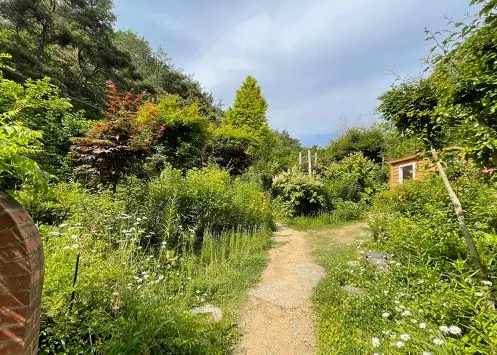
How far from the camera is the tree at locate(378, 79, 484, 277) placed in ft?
11.9

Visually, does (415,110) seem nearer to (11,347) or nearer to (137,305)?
(137,305)

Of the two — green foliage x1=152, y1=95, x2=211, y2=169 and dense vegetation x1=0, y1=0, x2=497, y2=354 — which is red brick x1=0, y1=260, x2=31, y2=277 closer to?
dense vegetation x1=0, y1=0, x2=497, y2=354

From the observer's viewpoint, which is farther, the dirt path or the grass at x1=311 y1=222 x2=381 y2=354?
the dirt path

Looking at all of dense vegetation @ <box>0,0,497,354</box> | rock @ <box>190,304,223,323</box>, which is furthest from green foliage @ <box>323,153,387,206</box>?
rock @ <box>190,304,223,323</box>

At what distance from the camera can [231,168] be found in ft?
40.8

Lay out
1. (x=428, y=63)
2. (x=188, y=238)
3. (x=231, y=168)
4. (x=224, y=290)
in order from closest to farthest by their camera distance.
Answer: (x=428, y=63), (x=224, y=290), (x=188, y=238), (x=231, y=168)

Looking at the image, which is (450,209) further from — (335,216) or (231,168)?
(231,168)

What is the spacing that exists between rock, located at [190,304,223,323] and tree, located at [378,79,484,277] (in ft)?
10.4

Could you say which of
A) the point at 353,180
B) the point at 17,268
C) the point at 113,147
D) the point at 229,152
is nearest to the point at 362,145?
the point at 353,180

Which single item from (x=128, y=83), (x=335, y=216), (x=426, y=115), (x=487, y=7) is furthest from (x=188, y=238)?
(x=128, y=83)

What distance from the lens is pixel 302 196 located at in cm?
1110

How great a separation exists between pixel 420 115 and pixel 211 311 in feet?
12.0

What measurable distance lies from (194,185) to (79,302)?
3.66 meters

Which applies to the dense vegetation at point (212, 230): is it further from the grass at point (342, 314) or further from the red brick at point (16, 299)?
the red brick at point (16, 299)
